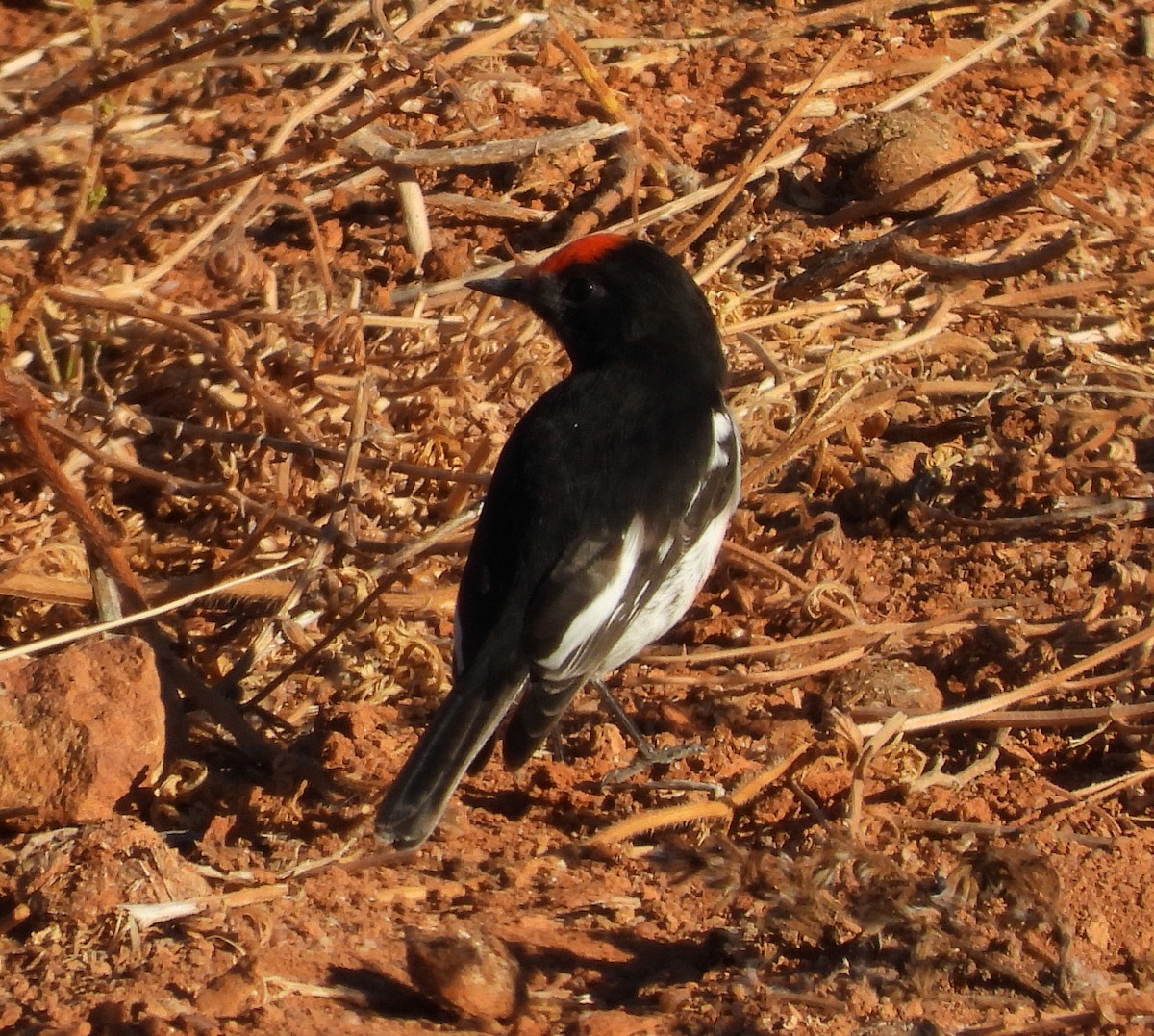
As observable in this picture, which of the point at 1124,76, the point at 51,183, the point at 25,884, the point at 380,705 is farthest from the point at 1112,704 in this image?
the point at 51,183

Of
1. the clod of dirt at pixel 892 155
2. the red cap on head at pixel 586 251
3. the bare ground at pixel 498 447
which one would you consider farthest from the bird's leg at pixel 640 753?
the clod of dirt at pixel 892 155

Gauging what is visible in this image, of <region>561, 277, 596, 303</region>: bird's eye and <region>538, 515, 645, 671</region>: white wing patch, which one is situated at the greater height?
<region>561, 277, 596, 303</region>: bird's eye

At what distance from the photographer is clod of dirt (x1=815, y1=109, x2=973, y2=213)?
22.1 ft

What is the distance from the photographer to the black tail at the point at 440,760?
3834 mm

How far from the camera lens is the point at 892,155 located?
6.75 m

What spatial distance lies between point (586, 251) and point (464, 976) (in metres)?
2.34

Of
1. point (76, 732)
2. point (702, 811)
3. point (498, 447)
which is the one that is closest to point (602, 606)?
point (702, 811)

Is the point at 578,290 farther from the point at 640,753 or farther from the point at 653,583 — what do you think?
the point at 640,753

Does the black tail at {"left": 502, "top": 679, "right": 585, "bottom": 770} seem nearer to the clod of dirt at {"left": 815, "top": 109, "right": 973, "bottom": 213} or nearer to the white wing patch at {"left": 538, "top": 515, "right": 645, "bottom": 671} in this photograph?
the white wing patch at {"left": 538, "top": 515, "right": 645, "bottom": 671}

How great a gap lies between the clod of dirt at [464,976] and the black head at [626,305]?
1978 mm

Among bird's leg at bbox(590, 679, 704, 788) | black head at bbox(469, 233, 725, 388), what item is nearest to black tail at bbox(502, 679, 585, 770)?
bird's leg at bbox(590, 679, 704, 788)

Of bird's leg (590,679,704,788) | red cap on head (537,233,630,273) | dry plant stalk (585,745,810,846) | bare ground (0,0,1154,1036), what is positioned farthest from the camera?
red cap on head (537,233,630,273)

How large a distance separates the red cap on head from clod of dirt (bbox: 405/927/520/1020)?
2201 mm

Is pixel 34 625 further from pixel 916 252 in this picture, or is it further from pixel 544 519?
pixel 916 252
